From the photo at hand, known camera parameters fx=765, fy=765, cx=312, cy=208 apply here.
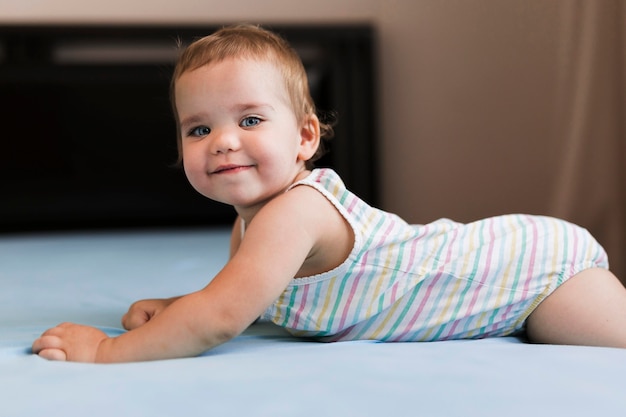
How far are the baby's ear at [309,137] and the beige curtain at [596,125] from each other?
3.44ft

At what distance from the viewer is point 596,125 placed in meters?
1.97

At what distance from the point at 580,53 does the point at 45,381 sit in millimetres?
1730

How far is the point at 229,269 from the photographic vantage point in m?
0.85

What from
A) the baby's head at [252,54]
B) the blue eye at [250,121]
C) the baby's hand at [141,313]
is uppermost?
the baby's head at [252,54]

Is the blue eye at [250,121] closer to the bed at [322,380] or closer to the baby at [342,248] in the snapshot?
the baby at [342,248]

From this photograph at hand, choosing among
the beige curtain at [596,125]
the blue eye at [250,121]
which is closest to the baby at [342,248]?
the blue eye at [250,121]

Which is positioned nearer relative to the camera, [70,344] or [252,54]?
[70,344]

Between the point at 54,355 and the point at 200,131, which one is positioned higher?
the point at 200,131

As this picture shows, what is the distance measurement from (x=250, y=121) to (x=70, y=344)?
1.12 feet

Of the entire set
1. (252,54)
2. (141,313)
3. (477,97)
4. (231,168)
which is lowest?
(141,313)

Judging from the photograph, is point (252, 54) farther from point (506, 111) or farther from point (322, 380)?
point (506, 111)

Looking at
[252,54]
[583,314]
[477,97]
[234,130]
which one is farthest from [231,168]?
[477,97]

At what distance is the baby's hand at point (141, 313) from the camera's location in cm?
104

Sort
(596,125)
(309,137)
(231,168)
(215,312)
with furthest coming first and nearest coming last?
(596,125) → (309,137) → (231,168) → (215,312)
